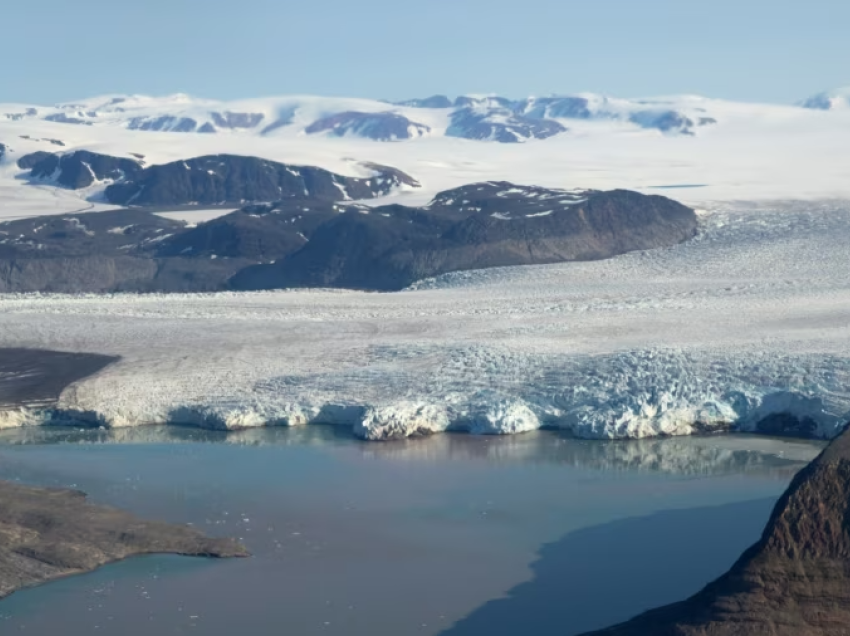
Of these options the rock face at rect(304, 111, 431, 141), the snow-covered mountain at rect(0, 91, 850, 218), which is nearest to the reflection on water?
the snow-covered mountain at rect(0, 91, 850, 218)

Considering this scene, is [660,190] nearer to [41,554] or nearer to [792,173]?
[792,173]

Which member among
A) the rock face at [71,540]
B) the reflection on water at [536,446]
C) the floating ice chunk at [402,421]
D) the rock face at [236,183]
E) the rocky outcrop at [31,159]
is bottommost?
the rock face at [71,540]

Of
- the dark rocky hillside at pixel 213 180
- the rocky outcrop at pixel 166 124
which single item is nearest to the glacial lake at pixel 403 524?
the dark rocky hillside at pixel 213 180

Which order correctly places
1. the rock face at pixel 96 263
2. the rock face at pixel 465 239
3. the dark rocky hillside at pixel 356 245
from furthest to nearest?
the rock face at pixel 96 263 → the dark rocky hillside at pixel 356 245 → the rock face at pixel 465 239

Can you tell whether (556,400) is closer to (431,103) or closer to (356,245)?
(356,245)

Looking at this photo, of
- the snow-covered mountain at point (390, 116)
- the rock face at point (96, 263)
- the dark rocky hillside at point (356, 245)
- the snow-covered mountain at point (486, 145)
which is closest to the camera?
the dark rocky hillside at point (356, 245)

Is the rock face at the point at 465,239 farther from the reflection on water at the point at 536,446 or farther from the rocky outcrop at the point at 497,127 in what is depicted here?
the rocky outcrop at the point at 497,127

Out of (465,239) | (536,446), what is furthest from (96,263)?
(536,446)
